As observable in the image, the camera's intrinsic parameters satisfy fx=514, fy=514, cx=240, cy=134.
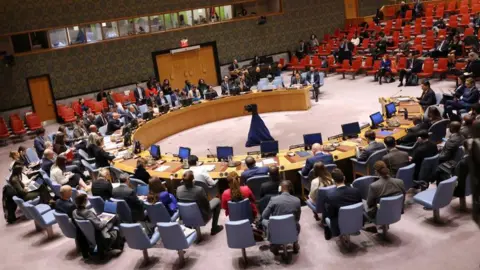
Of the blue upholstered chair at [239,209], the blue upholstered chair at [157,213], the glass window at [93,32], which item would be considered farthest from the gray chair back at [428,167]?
the glass window at [93,32]

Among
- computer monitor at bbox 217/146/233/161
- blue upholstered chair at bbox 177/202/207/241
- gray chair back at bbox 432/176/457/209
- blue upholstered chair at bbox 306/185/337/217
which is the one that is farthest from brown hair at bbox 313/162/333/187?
computer monitor at bbox 217/146/233/161

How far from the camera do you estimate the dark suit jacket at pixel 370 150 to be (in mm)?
10117

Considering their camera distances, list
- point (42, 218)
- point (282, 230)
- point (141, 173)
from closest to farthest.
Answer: point (282, 230), point (42, 218), point (141, 173)

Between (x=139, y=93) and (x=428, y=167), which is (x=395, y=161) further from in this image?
(x=139, y=93)

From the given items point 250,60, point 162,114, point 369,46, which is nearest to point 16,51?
point 162,114

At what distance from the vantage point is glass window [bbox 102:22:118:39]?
898 inches

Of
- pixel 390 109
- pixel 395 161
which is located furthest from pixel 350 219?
pixel 390 109

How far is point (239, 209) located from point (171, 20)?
17.7m

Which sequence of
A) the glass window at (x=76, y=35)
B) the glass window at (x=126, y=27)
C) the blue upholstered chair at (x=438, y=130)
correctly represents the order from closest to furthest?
the blue upholstered chair at (x=438, y=130)
the glass window at (x=76, y=35)
the glass window at (x=126, y=27)

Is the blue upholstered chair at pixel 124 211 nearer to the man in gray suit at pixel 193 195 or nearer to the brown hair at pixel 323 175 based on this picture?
the man in gray suit at pixel 193 195

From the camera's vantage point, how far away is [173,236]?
7.89m

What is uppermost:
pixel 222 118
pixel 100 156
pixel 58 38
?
pixel 58 38

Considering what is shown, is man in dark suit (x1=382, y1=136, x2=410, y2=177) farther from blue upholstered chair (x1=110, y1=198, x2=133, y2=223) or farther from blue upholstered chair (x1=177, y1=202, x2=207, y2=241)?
blue upholstered chair (x1=110, y1=198, x2=133, y2=223)

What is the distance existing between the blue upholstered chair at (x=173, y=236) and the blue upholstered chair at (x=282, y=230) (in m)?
1.33
